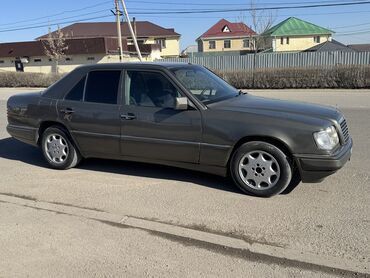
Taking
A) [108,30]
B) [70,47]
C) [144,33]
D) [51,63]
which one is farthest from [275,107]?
[108,30]

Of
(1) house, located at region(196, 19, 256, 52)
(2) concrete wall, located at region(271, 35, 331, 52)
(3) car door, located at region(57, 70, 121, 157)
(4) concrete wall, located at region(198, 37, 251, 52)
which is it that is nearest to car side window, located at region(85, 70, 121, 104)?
(3) car door, located at region(57, 70, 121, 157)

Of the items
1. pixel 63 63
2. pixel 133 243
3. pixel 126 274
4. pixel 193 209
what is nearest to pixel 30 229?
pixel 133 243

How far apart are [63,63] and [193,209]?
49.6 metres

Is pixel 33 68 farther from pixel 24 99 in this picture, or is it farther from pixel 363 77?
pixel 24 99

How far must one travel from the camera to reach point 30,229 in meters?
4.18

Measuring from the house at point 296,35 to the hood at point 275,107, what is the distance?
6417 centimetres

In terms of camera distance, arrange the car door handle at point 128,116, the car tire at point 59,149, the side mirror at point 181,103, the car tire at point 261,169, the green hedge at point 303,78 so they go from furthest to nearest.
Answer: the green hedge at point 303,78, the car tire at point 59,149, the car door handle at point 128,116, the side mirror at point 181,103, the car tire at point 261,169

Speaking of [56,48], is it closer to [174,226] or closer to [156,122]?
[156,122]

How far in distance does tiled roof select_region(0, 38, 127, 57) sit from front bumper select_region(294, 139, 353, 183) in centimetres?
4531

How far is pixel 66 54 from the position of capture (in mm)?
49938

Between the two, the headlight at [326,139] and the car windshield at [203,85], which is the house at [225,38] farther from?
the headlight at [326,139]

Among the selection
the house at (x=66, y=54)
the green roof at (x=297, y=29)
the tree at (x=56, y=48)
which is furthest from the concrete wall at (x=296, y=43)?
the tree at (x=56, y=48)

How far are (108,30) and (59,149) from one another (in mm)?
66121

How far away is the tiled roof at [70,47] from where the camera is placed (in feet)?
157
